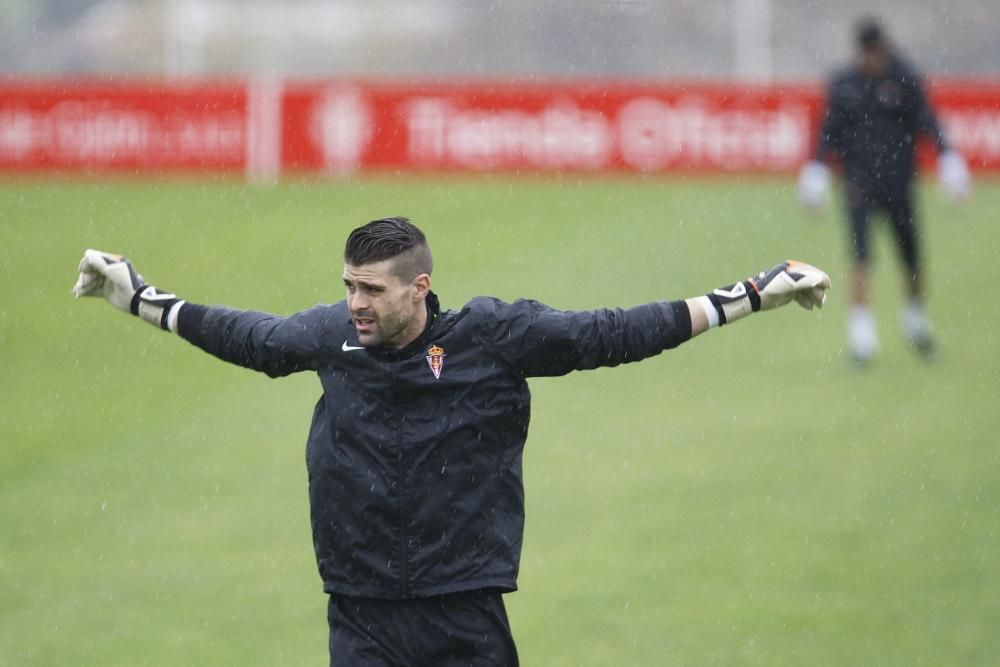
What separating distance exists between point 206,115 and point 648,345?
21.3m

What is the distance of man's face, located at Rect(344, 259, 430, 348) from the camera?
516 cm

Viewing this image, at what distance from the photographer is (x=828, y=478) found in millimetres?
10312

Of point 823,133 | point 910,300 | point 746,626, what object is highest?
point 823,133

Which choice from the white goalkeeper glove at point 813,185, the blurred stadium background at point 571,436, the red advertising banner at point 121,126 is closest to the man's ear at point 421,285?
the blurred stadium background at point 571,436

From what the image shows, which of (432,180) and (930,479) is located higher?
(432,180)

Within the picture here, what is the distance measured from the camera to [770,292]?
538 centimetres

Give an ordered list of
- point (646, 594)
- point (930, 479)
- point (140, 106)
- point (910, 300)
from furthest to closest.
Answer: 1. point (140, 106)
2. point (910, 300)
3. point (930, 479)
4. point (646, 594)

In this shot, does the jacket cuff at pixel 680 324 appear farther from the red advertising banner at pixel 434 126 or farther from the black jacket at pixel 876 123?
the red advertising banner at pixel 434 126

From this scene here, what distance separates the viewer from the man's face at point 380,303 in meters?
5.16

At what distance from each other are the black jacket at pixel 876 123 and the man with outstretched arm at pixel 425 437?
29.8 ft

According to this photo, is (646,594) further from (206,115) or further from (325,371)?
(206,115)

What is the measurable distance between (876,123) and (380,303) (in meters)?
9.95

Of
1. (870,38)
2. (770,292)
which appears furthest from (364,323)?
(870,38)

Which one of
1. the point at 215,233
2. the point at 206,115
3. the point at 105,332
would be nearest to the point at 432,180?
the point at 206,115
